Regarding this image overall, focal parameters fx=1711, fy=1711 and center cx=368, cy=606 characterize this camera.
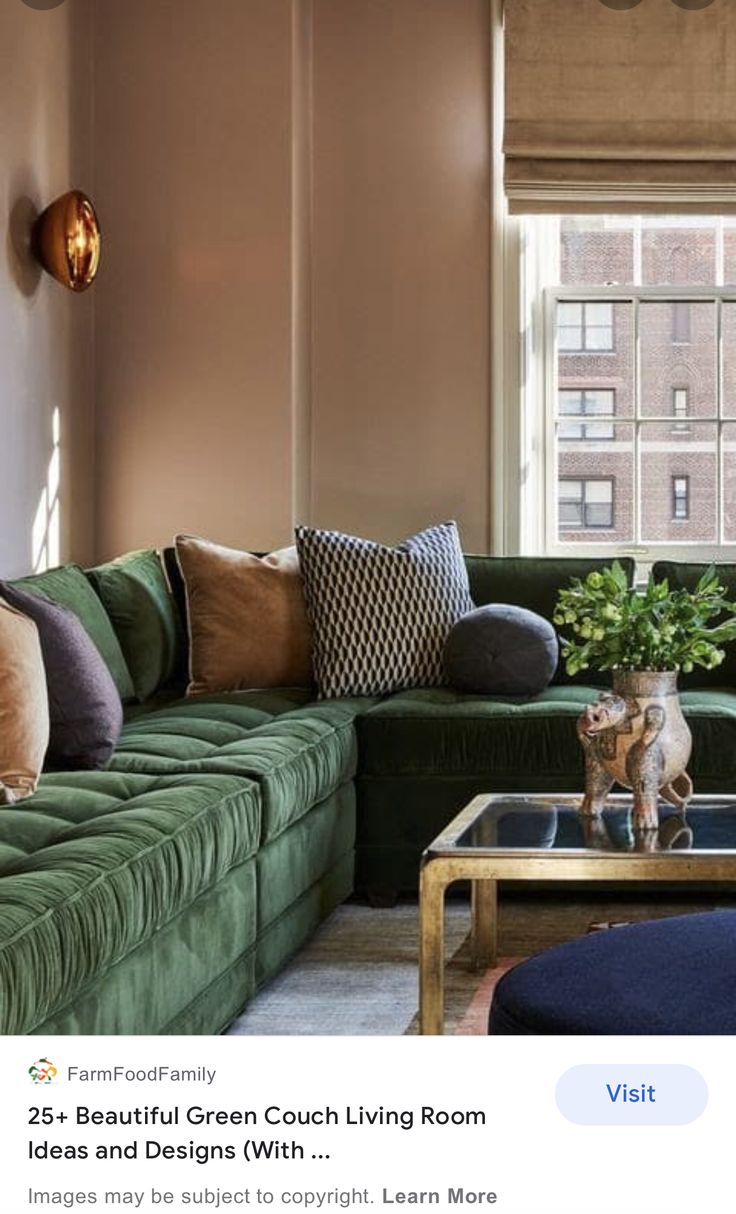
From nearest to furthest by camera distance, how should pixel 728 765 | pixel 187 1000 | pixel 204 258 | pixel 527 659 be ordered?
pixel 187 1000 → pixel 728 765 → pixel 527 659 → pixel 204 258

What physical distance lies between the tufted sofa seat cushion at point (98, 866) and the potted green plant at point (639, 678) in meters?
0.65

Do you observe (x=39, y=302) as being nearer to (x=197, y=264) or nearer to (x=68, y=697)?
(x=197, y=264)

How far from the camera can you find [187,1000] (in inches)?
106

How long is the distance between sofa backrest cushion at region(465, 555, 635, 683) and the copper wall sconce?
4.56 feet

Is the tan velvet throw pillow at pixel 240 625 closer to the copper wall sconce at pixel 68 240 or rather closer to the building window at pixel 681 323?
the copper wall sconce at pixel 68 240

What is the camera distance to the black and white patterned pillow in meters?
4.50

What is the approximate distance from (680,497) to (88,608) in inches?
84.9

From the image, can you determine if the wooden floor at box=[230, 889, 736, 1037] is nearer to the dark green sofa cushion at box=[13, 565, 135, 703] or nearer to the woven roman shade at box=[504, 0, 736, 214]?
the dark green sofa cushion at box=[13, 565, 135, 703]

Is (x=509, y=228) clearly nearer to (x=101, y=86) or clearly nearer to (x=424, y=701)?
(x=101, y=86)
